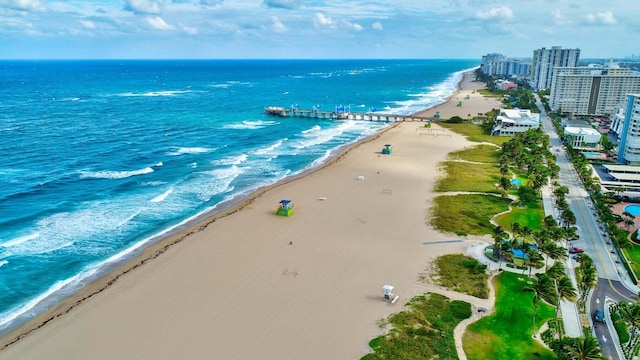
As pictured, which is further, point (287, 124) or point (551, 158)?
point (287, 124)

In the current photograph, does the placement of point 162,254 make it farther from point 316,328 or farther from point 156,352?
point 316,328

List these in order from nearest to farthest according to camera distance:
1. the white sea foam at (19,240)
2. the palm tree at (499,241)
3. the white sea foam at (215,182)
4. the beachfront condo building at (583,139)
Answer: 1. the palm tree at (499,241)
2. the white sea foam at (19,240)
3. the white sea foam at (215,182)
4. the beachfront condo building at (583,139)

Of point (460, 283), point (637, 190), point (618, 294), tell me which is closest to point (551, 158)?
point (637, 190)

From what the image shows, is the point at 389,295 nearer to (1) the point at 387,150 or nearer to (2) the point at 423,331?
(2) the point at 423,331

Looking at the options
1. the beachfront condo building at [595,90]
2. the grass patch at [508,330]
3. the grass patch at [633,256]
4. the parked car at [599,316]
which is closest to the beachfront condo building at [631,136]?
the grass patch at [633,256]

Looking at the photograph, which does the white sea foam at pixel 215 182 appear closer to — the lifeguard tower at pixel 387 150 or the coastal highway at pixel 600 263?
the lifeguard tower at pixel 387 150

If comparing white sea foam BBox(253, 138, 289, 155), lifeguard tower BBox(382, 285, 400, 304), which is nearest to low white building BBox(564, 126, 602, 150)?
white sea foam BBox(253, 138, 289, 155)

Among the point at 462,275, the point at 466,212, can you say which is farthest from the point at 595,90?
the point at 462,275
